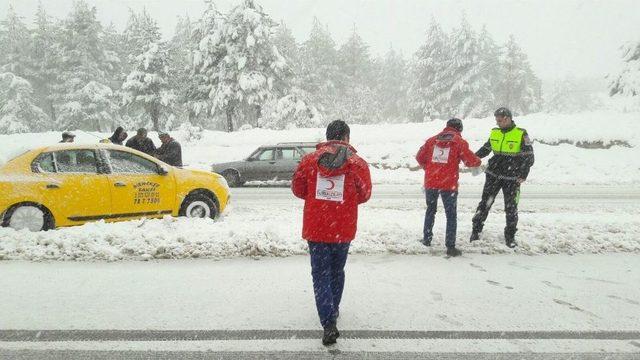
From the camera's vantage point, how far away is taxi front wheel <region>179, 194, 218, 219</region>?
838 cm

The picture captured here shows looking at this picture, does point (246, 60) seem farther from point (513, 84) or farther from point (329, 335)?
point (513, 84)

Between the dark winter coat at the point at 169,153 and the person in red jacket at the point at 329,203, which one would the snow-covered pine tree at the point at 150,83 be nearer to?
the dark winter coat at the point at 169,153

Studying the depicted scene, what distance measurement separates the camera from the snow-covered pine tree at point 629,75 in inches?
973

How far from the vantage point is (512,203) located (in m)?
6.54

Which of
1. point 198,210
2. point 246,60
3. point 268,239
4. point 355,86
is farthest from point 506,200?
point 355,86

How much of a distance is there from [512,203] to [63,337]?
5.70m

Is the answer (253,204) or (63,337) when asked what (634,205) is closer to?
(253,204)

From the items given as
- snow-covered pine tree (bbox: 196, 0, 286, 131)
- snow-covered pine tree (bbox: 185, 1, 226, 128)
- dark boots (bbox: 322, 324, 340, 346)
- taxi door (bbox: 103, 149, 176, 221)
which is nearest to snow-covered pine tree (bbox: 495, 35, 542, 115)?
snow-covered pine tree (bbox: 196, 0, 286, 131)

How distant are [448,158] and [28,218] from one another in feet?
20.6

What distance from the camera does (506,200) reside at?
21.7 feet

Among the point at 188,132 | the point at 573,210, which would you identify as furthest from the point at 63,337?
the point at 188,132

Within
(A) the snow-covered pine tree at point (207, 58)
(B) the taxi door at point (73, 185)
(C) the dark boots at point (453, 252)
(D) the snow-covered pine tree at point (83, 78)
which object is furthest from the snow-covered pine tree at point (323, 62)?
(C) the dark boots at point (453, 252)

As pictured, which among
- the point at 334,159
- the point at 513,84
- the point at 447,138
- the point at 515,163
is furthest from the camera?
the point at 513,84

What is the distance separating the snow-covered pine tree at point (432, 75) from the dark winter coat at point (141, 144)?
36.1 meters
